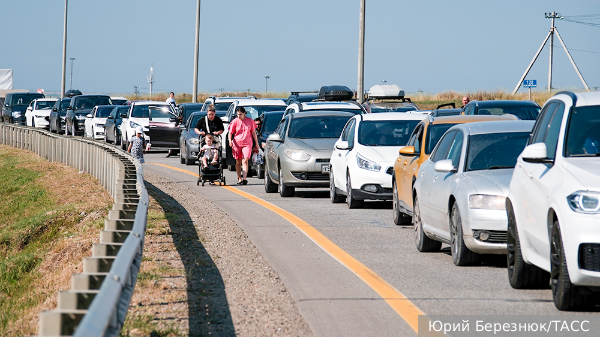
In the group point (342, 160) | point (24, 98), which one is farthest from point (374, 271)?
point (24, 98)

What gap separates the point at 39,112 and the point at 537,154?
46279 mm

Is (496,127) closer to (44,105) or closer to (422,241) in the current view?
(422,241)

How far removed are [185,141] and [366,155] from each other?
1308 centimetres

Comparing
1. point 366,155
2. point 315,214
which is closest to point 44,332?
point 315,214

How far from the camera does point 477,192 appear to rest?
8.35 metres

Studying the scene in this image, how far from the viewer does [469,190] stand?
8.44 meters

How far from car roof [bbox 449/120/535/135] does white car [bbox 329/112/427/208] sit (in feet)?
15.5

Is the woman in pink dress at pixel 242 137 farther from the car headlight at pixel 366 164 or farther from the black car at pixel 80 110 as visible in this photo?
the black car at pixel 80 110

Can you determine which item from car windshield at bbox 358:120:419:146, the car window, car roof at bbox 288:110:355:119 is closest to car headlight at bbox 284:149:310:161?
car roof at bbox 288:110:355:119

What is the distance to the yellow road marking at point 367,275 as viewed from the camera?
6.62 m

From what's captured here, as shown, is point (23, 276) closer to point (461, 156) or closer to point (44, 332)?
point (461, 156)

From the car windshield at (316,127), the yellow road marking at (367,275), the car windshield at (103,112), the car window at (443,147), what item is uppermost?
the car windshield at (103,112)

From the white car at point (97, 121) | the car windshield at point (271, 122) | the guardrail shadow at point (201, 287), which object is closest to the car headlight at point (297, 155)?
the guardrail shadow at point (201, 287)

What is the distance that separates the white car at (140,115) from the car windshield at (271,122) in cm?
1019
